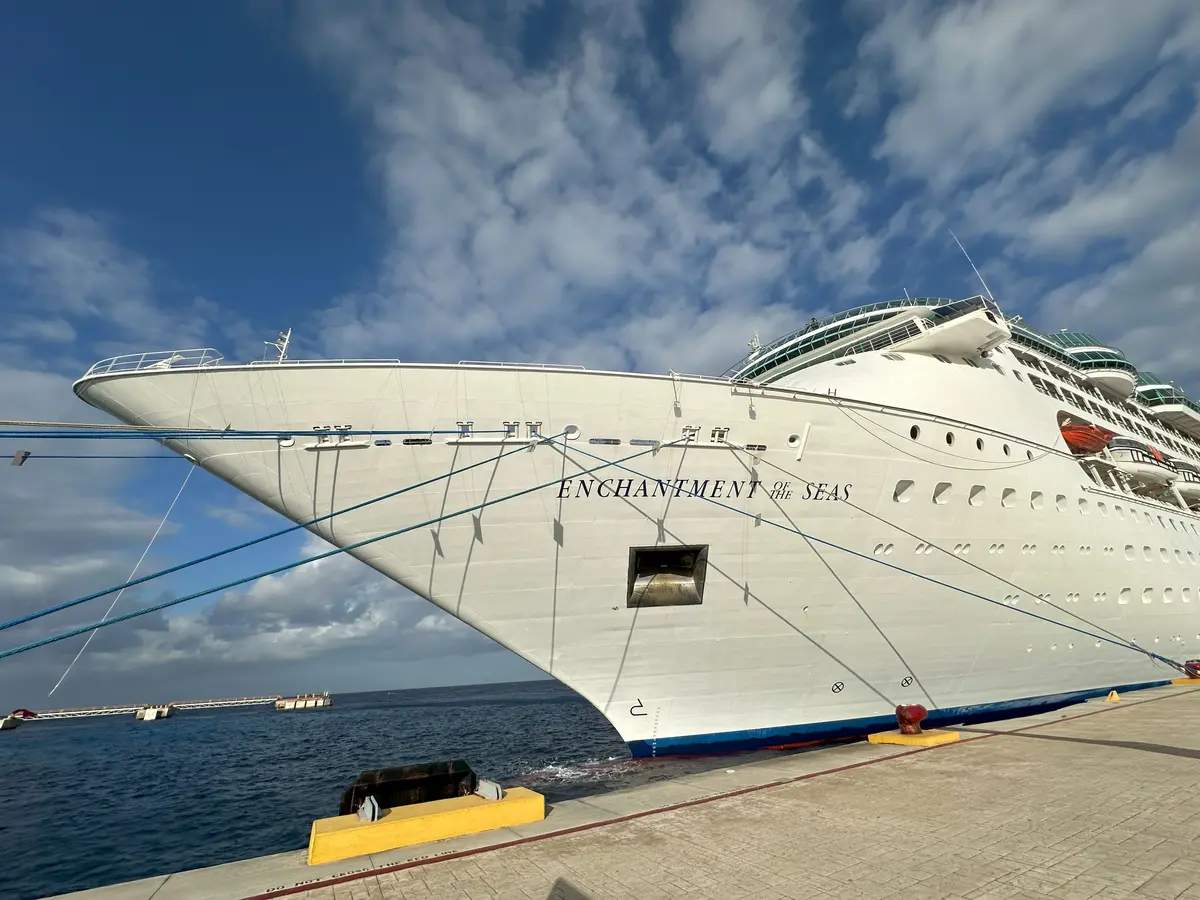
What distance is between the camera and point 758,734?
1038cm

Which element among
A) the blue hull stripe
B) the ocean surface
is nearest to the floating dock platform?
the ocean surface

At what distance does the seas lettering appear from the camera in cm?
885

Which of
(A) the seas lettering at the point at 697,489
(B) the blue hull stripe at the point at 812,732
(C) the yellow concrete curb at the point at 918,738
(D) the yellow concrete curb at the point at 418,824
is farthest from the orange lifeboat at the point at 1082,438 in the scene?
(D) the yellow concrete curb at the point at 418,824

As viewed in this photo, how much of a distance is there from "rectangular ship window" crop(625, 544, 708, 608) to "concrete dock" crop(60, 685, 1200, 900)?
2595 millimetres

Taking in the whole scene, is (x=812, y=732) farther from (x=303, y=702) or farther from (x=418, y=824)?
(x=303, y=702)

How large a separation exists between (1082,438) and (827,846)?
48.9 ft

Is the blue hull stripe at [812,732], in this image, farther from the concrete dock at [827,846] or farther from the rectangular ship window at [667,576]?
the rectangular ship window at [667,576]

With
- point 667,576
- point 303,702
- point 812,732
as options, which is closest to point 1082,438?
point 812,732

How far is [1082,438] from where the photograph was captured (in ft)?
50.0

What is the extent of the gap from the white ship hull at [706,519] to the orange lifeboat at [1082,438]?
8.46ft

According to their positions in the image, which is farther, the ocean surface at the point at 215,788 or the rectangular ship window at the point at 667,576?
the ocean surface at the point at 215,788

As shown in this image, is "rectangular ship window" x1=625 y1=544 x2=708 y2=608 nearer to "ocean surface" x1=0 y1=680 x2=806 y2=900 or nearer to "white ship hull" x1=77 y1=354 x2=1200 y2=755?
"white ship hull" x1=77 y1=354 x2=1200 y2=755

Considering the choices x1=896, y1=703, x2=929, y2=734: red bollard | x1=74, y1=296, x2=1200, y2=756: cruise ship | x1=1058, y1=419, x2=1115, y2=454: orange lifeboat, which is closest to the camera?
x1=74, y1=296, x2=1200, y2=756: cruise ship

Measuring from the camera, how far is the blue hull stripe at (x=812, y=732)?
9.80 meters
